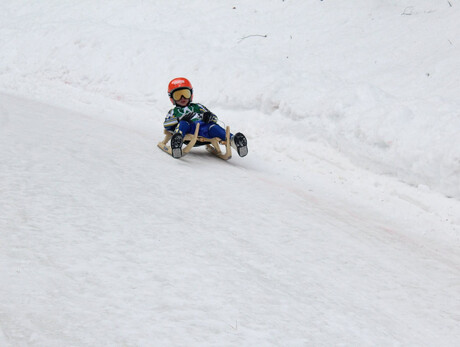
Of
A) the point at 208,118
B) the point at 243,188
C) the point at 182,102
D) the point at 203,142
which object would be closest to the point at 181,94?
the point at 182,102

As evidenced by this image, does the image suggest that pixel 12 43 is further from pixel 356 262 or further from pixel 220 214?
Answer: pixel 356 262

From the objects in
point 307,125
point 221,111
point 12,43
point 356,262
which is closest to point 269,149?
point 307,125

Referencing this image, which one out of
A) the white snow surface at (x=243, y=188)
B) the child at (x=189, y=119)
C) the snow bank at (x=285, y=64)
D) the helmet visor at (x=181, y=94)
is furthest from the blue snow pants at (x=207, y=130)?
the snow bank at (x=285, y=64)

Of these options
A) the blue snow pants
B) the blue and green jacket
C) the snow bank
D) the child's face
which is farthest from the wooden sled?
the snow bank

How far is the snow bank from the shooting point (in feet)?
22.5

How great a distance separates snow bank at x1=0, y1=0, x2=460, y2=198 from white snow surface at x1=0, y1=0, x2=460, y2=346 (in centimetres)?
4

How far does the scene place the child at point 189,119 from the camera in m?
6.68

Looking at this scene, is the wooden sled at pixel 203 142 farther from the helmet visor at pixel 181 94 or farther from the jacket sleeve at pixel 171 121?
the helmet visor at pixel 181 94

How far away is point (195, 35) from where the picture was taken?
13.2 meters

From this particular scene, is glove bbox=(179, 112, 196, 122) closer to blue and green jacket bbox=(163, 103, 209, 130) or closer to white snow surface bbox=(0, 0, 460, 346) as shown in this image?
blue and green jacket bbox=(163, 103, 209, 130)

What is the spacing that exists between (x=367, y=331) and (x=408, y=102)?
5.43 meters

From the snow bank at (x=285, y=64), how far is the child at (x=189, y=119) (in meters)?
1.62

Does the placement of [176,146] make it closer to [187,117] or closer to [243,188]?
[187,117]

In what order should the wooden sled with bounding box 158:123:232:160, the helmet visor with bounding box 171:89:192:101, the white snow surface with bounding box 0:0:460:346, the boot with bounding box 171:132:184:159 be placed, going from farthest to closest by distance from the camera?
the helmet visor with bounding box 171:89:192:101
the wooden sled with bounding box 158:123:232:160
the boot with bounding box 171:132:184:159
the white snow surface with bounding box 0:0:460:346
